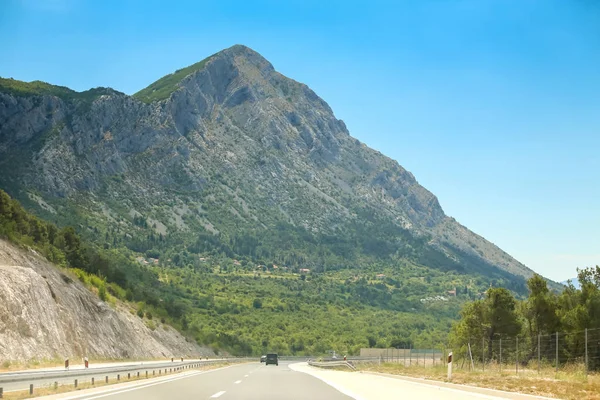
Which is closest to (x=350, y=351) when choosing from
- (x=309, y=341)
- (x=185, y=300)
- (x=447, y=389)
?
(x=309, y=341)

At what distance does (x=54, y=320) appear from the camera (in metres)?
49.5

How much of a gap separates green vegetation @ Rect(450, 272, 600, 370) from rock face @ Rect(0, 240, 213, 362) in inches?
1136

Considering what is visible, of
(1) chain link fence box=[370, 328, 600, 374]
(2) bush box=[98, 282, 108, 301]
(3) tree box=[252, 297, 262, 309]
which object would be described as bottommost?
(1) chain link fence box=[370, 328, 600, 374]

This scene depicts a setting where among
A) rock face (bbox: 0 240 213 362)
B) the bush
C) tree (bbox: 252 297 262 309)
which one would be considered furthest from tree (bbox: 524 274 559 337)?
tree (bbox: 252 297 262 309)

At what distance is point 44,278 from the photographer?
53.5 metres

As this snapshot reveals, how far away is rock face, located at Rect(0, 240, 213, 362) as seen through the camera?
4253 centimetres

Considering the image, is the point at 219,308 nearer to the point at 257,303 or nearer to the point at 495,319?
the point at 257,303

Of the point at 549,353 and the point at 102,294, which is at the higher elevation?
the point at 102,294

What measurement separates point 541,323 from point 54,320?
1505 inches

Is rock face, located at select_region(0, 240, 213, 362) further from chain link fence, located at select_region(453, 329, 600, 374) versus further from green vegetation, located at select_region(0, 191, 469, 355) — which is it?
chain link fence, located at select_region(453, 329, 600, 374)

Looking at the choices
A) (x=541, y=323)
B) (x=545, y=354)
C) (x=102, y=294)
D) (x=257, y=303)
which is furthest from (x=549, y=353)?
(x=257, y=303)

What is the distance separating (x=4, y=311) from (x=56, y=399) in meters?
23.1

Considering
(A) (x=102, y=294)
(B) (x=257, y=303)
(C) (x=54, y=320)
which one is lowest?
(C) (x=54, y=320)

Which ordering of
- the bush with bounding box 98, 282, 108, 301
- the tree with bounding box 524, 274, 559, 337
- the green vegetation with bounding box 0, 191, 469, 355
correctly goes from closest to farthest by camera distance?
the tree with bounding box 524, 274, 559, 337, the bush with bounding box 98, 282, 108, 301, the green vegetation with bounding box 0, 191, 469, 355
